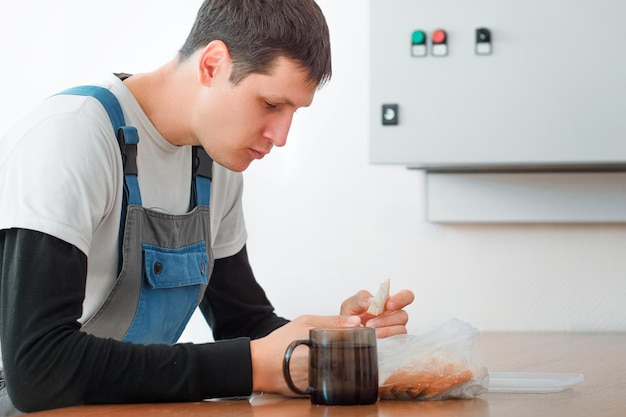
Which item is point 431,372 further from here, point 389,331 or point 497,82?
point 497,82

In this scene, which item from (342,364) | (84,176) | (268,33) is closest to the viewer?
(342,364)

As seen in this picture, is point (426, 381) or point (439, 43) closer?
point (426, 381)

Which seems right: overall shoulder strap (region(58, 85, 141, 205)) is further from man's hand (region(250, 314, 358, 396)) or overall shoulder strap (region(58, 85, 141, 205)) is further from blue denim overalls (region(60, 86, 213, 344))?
man's hand (region(250, 314, 358, 396))

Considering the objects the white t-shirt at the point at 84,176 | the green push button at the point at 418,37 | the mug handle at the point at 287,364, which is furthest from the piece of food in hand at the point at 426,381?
the green push button at the point at 418,37

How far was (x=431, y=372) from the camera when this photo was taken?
3.50 feet

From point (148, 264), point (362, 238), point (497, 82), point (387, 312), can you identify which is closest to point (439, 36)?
point (497, 82)

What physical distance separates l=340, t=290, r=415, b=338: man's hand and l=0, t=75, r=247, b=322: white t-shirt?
33 centimetres

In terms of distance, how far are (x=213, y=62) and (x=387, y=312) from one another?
0.46 m

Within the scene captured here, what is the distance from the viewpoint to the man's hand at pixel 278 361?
1081 millimetres

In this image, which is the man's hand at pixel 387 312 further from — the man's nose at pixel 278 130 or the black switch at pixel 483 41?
the black switch at pixel 483 41

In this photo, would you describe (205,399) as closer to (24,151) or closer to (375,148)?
(24,151)

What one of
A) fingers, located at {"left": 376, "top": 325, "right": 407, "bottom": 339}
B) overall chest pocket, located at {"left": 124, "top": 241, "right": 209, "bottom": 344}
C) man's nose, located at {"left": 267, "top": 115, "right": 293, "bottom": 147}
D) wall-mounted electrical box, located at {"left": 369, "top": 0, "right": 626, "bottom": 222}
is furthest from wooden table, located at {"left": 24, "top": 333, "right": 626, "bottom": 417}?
wall-mounted electrical box, located at {"left": 369, "top": 0, "right": 626, "bottom": 222}

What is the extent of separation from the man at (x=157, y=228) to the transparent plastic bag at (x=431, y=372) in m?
0.09

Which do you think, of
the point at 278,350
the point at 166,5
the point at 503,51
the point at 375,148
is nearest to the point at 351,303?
the point at 278,350
